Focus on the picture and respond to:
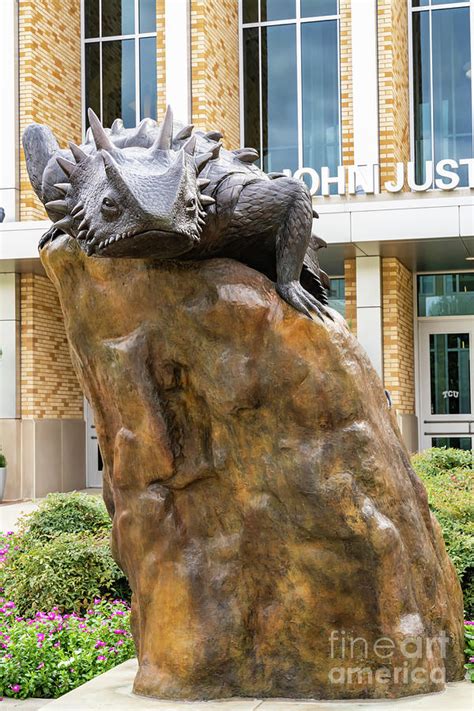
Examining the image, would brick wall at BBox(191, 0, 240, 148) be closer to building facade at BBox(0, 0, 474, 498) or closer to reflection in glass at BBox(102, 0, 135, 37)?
building facade at BBox(0, 0, 474, 498)

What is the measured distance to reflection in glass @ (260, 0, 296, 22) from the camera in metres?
20.9

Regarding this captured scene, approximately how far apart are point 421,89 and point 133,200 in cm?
1765

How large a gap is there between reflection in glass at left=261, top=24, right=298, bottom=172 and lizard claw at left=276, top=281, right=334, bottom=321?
53.0 feet

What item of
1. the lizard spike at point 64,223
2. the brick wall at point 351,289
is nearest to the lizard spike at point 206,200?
the lizard spike at point 64,223

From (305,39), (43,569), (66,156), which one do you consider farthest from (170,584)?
(305,39)

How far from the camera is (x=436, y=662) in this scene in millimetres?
5000

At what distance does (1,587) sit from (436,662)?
5381 millimetres

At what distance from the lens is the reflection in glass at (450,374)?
65.9ft

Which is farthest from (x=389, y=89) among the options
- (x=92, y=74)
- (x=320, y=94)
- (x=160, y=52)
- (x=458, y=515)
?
(x=458, y=515)

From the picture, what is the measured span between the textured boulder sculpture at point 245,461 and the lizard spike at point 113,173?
1.95 feet

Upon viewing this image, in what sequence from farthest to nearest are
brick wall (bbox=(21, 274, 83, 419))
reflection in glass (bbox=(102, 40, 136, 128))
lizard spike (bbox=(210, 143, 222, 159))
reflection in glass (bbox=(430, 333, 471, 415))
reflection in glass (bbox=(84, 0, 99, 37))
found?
reflection in glass (bbox=(84, 0, 99, 37)) → reflection in glass (bbox=(102, 40, 136, 128)) → reflection in glass (bbox=(430, 333, 471, 415)) → brick wall (bbox=(21, 274, 83, 419)) → lizard spike (bbox=(210, 143, 222, 159))

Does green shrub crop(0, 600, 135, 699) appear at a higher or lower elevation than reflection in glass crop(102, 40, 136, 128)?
lower

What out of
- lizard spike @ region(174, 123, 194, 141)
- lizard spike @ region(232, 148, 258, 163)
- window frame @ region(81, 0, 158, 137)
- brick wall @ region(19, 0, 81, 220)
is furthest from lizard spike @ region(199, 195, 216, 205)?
window frame @ region(81, 0, 158, 137)

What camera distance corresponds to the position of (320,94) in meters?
20.5
